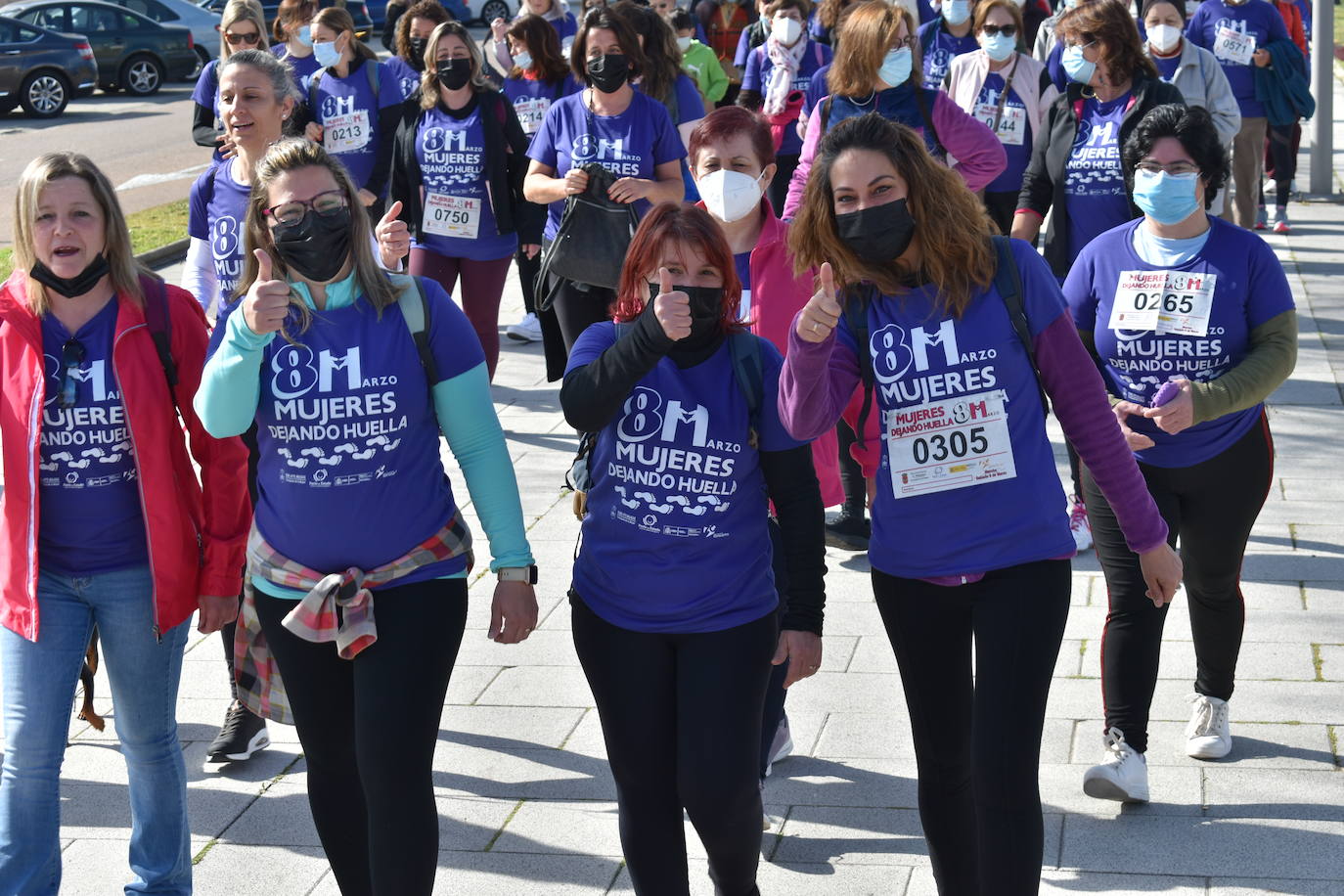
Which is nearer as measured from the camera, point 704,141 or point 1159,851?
point 1159,851

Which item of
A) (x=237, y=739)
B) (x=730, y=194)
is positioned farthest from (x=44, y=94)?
(x=730, y=194)

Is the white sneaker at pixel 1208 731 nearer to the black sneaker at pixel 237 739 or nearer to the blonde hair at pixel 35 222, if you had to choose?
the black sneaker at pixel 237 739

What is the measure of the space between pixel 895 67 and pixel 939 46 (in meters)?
4.07

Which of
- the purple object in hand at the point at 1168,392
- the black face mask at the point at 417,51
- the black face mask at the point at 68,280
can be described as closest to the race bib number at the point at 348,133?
the black face mask at the point at 417,51

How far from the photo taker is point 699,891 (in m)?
4.48

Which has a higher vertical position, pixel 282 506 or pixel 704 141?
pixel 704 141

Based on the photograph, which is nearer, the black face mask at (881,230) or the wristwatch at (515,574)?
the black face mask at (881,230)

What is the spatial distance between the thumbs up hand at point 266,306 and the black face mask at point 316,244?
0.54ft

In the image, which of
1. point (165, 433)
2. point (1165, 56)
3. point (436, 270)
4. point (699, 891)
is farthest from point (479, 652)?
point (1165, 56)

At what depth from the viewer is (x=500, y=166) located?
27.5 feet

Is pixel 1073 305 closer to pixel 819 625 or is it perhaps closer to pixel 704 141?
pixel 704 141

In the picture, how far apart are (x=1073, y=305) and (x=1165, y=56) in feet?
15.4

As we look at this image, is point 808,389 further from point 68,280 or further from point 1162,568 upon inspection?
point 68,280

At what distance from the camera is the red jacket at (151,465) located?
3.99m
